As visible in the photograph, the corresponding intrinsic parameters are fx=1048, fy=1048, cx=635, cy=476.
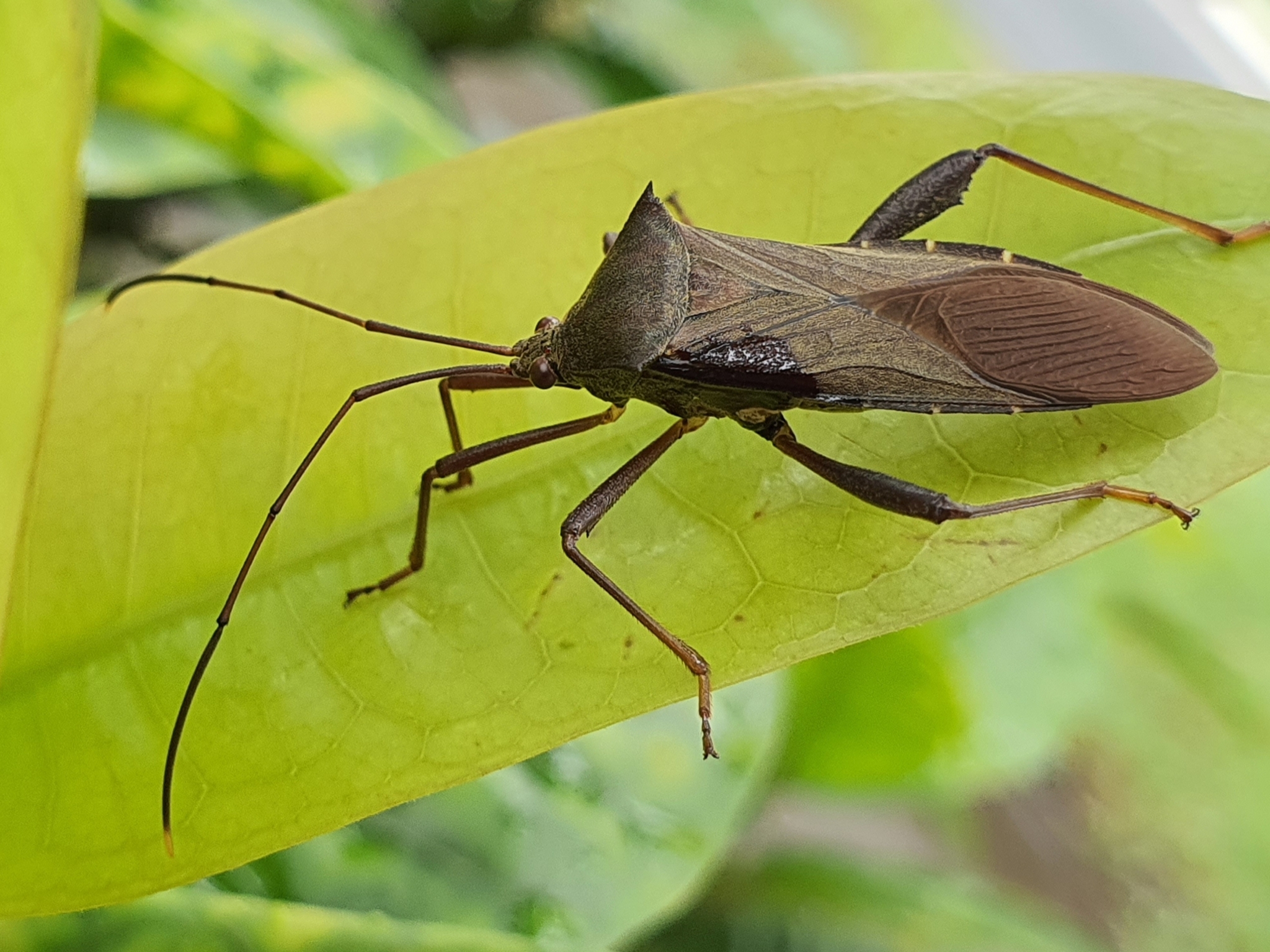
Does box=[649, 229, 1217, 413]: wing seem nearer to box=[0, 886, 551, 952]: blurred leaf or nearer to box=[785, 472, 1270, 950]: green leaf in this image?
box=[0, 886, 551, 952]: blurred leaf

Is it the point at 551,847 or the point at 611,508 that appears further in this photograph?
the point at 551,847

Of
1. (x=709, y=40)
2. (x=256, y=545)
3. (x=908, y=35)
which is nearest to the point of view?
(x=256, y=545)

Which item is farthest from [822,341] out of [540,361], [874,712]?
[874,712]

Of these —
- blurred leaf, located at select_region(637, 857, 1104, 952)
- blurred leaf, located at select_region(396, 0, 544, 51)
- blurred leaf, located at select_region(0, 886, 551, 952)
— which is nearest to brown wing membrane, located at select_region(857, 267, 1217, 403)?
blurred leaf, located at select_region(0, 886, 551, 952)

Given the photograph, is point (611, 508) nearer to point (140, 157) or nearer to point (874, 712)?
point (874, 712)

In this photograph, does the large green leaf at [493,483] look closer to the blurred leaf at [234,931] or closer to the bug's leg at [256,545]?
the bug's leg at [256,545]

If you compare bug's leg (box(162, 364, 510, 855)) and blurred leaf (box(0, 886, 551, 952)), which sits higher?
bug's leg (box(162, 364, 510, 855))

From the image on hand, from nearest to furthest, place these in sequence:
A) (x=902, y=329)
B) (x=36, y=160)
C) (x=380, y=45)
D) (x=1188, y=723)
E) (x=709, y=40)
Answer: (x=36, y=160)
(x=902, y=329)
(x=380, y=45)
(x=1188, y=723)
(x=709, y=40)
